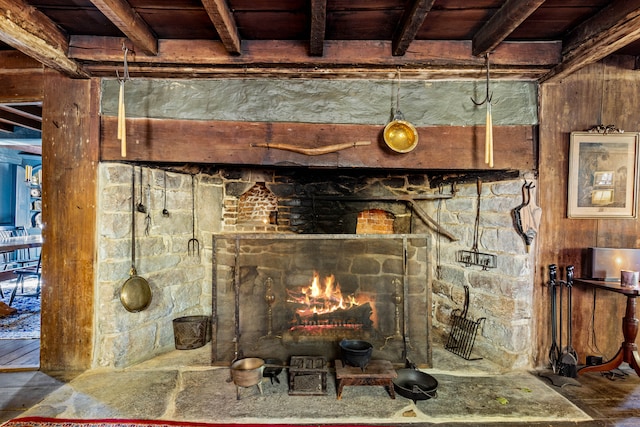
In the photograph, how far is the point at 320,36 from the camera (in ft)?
7.42

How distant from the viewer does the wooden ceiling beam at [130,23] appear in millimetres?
1976

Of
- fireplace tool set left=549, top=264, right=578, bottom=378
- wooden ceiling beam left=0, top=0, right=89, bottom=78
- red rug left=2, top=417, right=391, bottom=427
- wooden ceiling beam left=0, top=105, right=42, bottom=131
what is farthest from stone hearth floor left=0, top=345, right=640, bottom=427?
wooden ceiling beam left=0, top=105, right=42, bottom=131

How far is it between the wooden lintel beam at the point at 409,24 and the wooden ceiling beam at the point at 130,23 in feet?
6.00

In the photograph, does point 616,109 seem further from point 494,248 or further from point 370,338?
point 370,338

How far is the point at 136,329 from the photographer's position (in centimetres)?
303

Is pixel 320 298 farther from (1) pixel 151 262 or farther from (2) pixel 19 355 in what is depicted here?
(2) pixel 19 355

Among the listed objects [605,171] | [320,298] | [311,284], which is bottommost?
[320,298]

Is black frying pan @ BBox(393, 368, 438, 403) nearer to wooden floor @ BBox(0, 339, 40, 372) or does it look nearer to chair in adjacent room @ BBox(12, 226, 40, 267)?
wooden floor @ BBox(0, 339, 40, 372)

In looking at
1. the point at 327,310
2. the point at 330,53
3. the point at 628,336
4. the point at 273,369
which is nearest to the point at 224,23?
the point at 330,53

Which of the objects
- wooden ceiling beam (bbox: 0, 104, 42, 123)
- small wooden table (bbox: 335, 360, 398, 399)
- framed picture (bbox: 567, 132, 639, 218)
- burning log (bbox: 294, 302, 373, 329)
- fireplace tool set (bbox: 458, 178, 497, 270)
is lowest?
small wooden table (bbox: 335, 360, 398, 399)

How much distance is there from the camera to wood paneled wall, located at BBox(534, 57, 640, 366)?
2826mm

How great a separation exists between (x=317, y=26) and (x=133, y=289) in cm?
266

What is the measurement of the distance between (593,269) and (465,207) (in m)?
1.15

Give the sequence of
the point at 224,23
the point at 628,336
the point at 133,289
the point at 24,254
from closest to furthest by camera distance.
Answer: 1. the point at 224,23
2. the point at 628,336
3. the point at 133,289
4. the point at 24,254
